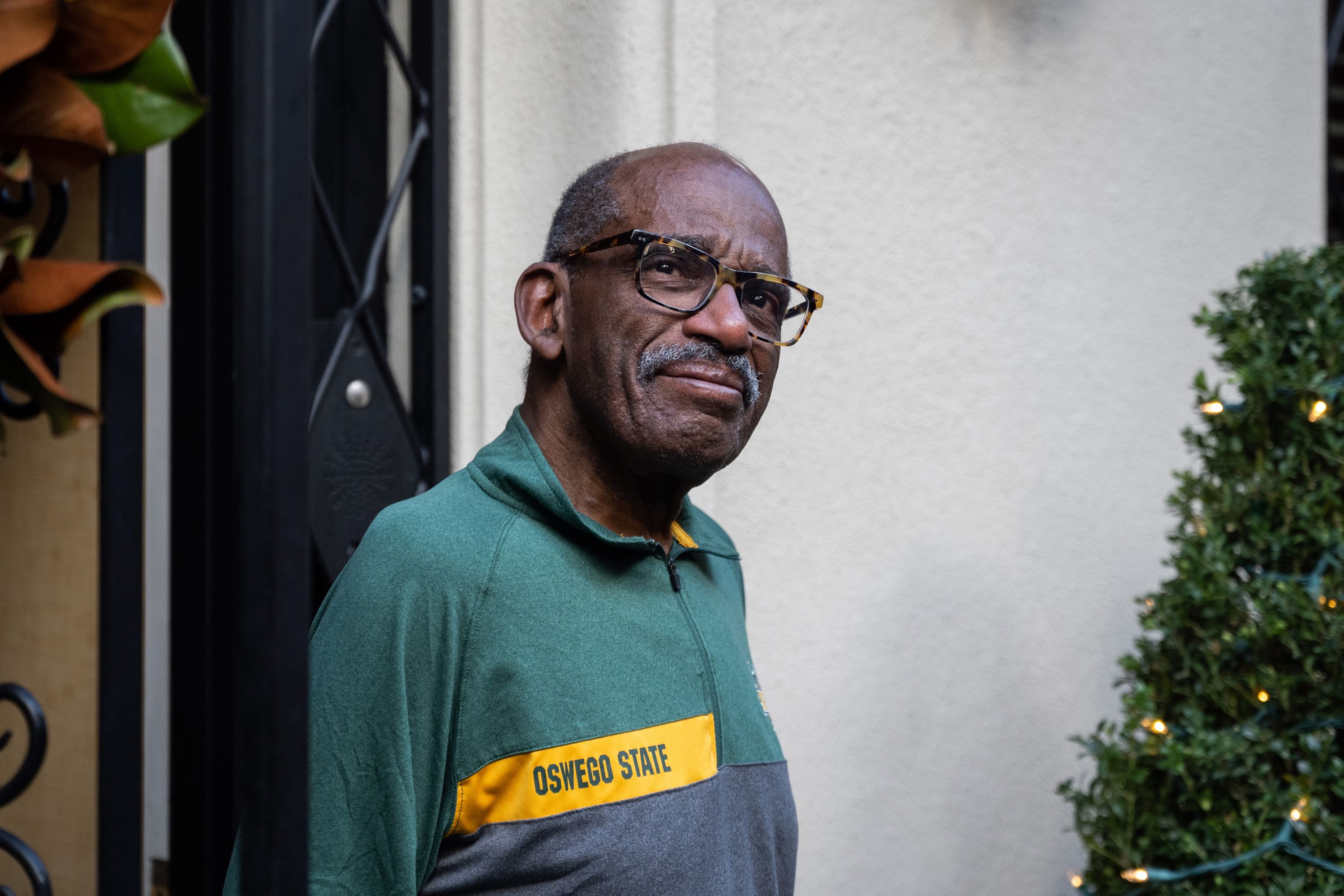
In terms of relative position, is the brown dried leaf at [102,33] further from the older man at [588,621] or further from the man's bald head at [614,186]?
the man's bald head at [614,186]

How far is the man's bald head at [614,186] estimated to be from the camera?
4.98 feet

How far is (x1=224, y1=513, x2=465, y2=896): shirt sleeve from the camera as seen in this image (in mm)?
1242

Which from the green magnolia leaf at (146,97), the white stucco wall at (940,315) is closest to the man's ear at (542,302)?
the green magnolia leaf at (146,97)

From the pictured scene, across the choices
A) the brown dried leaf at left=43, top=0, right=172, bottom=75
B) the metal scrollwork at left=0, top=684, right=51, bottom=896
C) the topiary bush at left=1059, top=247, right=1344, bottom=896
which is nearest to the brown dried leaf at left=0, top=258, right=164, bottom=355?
the brown dried leaf at left=43, top=0, right=172, bottom=75

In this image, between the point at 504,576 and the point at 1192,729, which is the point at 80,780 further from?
the point at 1192,729

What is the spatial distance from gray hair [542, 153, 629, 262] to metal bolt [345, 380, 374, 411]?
3.37ft

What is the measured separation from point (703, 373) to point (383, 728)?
553 mm

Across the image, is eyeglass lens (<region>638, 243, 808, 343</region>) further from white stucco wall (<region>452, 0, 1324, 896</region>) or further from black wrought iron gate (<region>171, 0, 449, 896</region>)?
white stucco wall (<region>452, 0, 1324, 896</region>)

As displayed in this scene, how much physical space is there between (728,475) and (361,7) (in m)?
1.28

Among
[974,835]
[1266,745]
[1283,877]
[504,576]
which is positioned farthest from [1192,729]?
[504,576]

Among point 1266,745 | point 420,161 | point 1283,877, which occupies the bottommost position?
point 1283,877

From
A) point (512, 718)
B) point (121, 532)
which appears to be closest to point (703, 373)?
point (512, 718)

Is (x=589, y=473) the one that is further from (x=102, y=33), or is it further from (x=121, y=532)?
(x=102, y=33)

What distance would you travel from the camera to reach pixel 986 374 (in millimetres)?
3186
